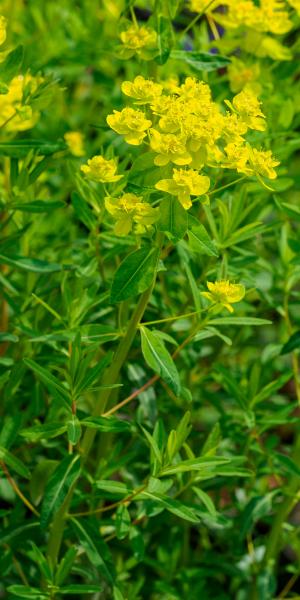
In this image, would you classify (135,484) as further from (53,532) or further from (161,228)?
(161,228)

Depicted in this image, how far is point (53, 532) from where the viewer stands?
→ 1.76 m

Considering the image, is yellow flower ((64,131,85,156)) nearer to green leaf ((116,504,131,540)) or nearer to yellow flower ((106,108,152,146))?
yellow flower ((106,108,152,146))

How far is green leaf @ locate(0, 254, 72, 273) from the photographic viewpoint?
1833 mm

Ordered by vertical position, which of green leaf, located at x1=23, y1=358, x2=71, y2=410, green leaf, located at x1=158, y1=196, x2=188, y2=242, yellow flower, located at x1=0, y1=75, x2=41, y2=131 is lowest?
green leaf, located at x1=23, y1=358, x2=71, y2=410

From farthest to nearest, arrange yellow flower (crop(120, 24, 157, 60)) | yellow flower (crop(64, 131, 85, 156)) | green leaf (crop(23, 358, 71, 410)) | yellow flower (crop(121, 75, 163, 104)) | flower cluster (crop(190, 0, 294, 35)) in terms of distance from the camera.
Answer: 1. yellow flower (crop(64, 131, 85, 156))
2. flower cluster (crop(190, 0, 294, 35))
3. yellow flower (crop(120, 24, 157, 60))
4. green leaf (crop(23, 358, 71, 410))
5. yellow flower (crop(121, 75, 163, 104))

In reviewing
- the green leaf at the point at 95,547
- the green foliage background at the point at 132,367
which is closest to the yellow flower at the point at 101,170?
the green foliage background at the point at 132,367

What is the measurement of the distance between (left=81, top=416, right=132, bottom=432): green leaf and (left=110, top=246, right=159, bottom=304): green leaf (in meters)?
0.26

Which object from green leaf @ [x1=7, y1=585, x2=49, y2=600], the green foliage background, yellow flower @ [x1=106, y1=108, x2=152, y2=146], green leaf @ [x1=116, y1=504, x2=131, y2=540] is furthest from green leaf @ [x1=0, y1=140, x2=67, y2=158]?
green leaf @ [x1=7, y1=585, x2=49, y2=600]

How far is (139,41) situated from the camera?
5.90 feet

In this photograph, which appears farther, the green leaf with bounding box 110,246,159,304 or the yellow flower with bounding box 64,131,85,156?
the yellow flower with bounding box 64,131,85,156

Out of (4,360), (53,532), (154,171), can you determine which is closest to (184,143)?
(154,171)

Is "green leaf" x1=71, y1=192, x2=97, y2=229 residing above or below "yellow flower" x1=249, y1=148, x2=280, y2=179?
below

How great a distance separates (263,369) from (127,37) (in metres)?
0.91

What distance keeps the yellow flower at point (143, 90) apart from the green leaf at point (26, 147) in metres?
0.34
